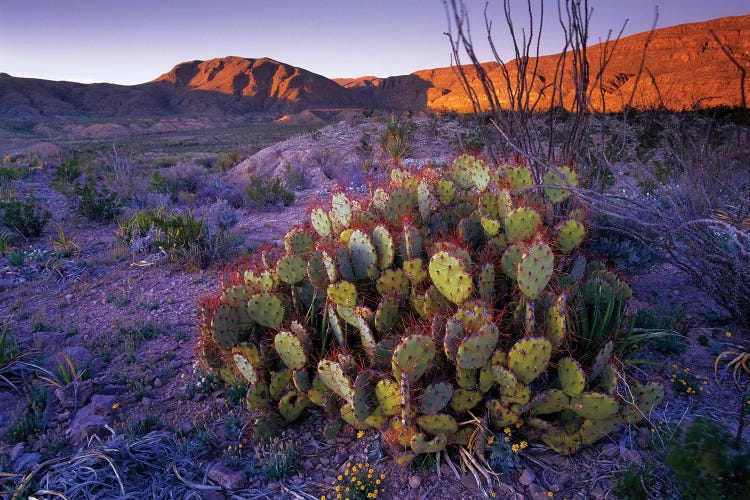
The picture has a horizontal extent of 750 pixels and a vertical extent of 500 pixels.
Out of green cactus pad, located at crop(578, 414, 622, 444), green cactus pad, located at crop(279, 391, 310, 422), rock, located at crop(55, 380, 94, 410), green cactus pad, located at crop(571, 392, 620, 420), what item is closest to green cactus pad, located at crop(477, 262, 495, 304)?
green cactus pad, located at crop(571, 392, 620, 420)

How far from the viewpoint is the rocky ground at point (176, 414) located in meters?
2.47

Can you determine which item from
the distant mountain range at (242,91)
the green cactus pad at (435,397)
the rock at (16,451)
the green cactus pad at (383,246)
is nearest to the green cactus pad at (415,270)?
the green cactus pad at (383,246)

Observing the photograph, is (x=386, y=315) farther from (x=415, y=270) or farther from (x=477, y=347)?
(x=477, y=347)

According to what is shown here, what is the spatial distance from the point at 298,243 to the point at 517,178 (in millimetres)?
1854

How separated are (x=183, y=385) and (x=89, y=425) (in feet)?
2.29

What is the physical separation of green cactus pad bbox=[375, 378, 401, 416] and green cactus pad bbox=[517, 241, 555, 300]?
2.96 ft

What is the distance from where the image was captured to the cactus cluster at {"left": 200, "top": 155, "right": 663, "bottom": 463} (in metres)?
2.45

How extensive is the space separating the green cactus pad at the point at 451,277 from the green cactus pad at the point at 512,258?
14.7 inches

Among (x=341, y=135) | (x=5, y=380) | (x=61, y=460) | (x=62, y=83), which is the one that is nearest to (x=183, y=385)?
(x=61, y=460)

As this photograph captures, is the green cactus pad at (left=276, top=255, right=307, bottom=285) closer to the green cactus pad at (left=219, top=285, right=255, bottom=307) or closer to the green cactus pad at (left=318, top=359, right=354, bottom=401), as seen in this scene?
the green cactus pad at (left=219, top=285, right=255, bottom=307)

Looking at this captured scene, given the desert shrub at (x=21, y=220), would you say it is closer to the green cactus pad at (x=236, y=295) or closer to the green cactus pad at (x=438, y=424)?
the green cactus pad at (x=236, y=295)

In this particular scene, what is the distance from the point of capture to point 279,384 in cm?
296

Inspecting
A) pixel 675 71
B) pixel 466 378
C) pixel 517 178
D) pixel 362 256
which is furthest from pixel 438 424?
pixel 675 71

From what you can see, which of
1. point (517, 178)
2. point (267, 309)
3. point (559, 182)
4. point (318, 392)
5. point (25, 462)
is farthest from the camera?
point (517, 178)
